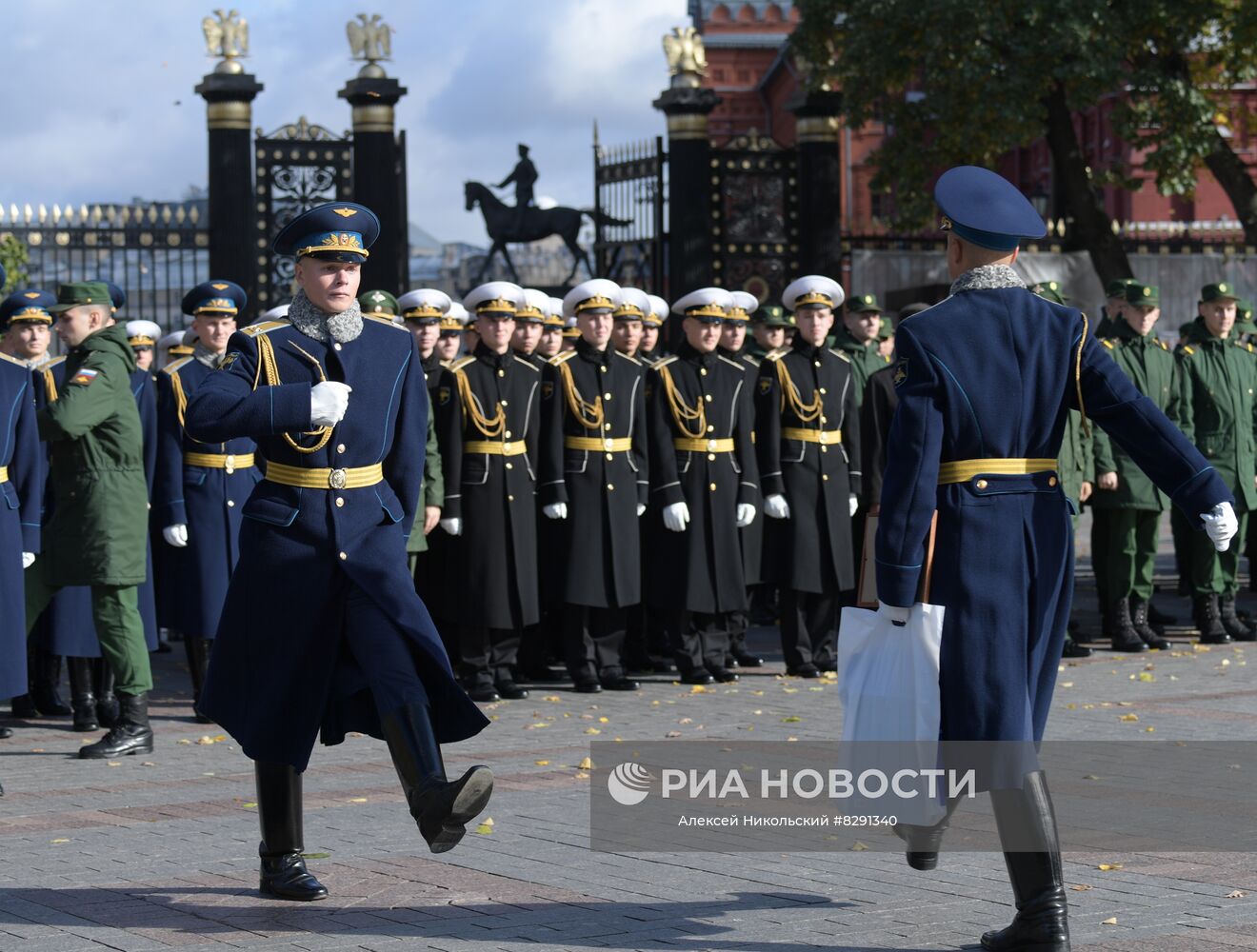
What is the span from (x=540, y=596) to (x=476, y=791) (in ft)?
19.8

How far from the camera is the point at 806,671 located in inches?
459

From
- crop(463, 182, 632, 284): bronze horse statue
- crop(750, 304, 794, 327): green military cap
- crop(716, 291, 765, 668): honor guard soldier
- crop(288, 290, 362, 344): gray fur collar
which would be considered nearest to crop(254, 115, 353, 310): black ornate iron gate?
crop(463, 182, 632, 284): bronze horse statue

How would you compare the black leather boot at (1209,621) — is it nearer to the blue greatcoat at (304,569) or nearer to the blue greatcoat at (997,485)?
the blue greatcoat at (997,485)

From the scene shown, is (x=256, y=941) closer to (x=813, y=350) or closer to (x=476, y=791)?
(x=476, y=791)

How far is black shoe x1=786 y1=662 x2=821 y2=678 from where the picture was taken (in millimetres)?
11656

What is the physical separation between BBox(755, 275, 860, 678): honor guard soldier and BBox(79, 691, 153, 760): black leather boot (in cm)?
386

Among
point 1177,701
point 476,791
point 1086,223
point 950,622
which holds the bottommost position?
point 1177,701

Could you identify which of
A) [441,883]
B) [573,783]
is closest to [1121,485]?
[573,783]

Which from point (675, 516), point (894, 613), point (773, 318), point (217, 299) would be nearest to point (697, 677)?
point (675, 516)

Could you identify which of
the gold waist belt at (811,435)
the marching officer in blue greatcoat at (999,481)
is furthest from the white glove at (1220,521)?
the gold waist belt at (811,435)

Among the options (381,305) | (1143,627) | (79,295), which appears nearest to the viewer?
(79,295)

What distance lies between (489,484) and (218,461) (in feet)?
5.04

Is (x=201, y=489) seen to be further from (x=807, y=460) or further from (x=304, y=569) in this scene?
(x=304, y=569)

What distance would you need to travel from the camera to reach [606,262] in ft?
77.7
